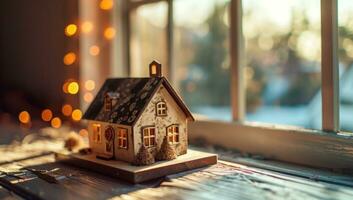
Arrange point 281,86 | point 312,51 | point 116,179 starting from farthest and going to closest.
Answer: point 281,86 < point 312,51 < point 116,179

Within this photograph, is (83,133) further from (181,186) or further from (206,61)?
(206,61)

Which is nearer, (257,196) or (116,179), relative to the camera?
(257,196)

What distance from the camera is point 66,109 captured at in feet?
6.53

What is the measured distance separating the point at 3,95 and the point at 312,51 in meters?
1.99

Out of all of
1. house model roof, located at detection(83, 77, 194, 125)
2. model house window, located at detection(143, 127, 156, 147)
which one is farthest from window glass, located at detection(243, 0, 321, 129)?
model house window, located at detection(143, 127, 156, 147)

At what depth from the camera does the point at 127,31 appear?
73.9 inches

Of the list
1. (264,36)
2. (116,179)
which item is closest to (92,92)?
(116,179)

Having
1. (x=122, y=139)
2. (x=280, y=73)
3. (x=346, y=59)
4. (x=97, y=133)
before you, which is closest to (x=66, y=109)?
(x=97, y=133)

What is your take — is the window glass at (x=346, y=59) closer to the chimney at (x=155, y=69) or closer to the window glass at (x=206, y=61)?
the chimney at (x=155, y=69)

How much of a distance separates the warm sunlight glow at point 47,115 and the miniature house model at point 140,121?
985 mm

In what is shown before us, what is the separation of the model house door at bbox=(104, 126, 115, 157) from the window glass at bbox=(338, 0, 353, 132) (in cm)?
67

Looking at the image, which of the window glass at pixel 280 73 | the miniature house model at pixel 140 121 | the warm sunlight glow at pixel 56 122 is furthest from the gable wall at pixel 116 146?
the window glass at pixel 280 73

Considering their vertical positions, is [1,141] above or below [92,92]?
below

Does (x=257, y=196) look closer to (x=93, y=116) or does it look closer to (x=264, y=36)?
(x=93, y=116)
